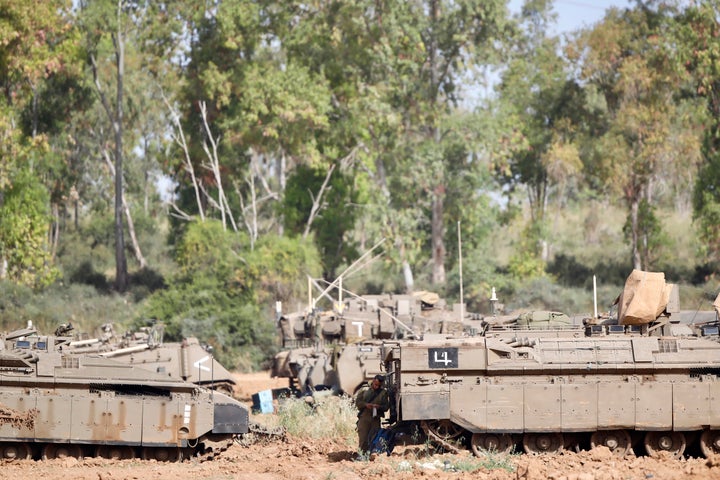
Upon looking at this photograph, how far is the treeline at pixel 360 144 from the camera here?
46.5m

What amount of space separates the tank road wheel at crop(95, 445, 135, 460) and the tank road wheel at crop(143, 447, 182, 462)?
0.26 meters

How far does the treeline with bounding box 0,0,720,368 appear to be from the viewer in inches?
1832

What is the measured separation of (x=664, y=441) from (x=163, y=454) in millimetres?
8944

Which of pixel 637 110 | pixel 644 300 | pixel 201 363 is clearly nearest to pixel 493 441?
pixel 644 300

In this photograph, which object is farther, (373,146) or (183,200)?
(183,200)

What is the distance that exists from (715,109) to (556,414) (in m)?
30.3

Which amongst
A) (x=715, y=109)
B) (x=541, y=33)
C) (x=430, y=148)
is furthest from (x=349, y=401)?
(x=541, y=33)

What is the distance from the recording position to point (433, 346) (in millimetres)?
19969

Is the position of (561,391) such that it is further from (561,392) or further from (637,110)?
(637,110)

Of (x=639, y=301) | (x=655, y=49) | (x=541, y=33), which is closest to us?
(x=639, y=301)

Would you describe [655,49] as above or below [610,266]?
above

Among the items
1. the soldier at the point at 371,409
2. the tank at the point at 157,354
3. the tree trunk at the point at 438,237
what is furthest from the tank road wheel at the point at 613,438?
the tree trunk at the point at 438,237

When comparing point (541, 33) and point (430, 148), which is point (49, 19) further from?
point (541, 33)

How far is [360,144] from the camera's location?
51.4 meters
